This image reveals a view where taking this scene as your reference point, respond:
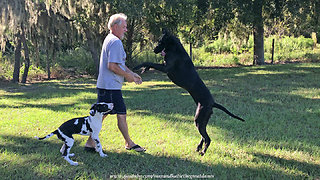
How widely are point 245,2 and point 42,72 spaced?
33.7 feet

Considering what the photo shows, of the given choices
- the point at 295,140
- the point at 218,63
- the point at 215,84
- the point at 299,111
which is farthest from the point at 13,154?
the point at 218,63

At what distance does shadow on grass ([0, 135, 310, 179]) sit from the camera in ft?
11.0

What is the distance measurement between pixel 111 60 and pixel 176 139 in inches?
65.2

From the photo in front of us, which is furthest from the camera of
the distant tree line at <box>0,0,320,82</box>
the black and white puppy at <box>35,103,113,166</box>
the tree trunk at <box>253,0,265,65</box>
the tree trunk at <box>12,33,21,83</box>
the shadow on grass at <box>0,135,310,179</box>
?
the tree trunk at <box>253,0,265,65</box>

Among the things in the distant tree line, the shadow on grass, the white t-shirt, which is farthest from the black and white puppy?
the distant tree line

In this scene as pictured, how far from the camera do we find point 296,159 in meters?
3.73

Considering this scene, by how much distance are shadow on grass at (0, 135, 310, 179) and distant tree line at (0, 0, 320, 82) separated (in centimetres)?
775

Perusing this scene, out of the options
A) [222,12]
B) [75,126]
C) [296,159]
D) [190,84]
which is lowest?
[296,159]

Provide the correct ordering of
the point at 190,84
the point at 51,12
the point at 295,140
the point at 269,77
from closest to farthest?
the point at 190,84 → the point at 295,140 → the point at 269,77 → the point at 51,12

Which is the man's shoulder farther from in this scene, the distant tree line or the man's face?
the distant tree line

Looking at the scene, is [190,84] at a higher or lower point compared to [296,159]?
higher

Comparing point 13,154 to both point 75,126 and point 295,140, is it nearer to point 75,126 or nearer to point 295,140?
point 75,126

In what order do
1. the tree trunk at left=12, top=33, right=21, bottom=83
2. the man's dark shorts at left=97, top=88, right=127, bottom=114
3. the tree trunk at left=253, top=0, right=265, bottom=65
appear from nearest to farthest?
the man's dark shorts at left=97, top=88, right=127, bottom=114 → the tree trunk at left=12, top=33, right=21, bottom=83 → the tree trunk at left=253, top=0, right=265, bottom=65

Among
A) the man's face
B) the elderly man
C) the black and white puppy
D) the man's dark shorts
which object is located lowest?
the black and white puppy
